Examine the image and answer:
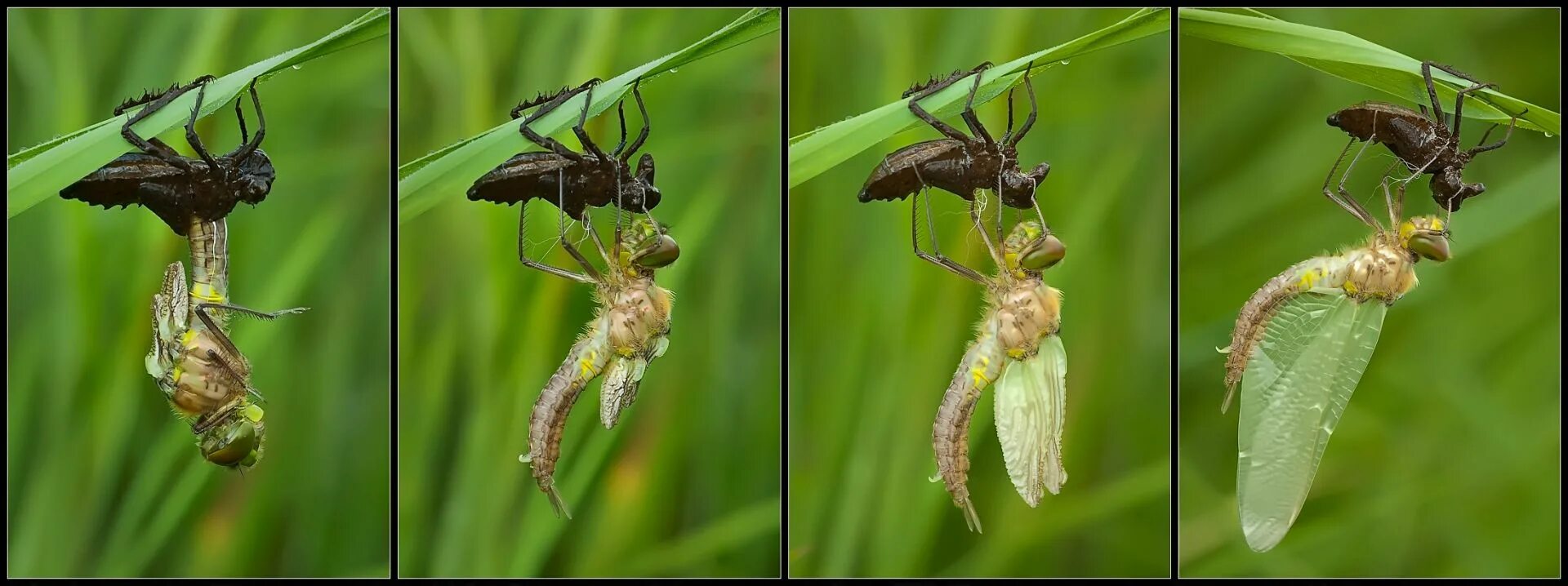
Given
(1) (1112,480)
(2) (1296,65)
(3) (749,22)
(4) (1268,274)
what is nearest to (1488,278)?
(4) (1268,274)

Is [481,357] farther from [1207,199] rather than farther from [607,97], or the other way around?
[1207,199]

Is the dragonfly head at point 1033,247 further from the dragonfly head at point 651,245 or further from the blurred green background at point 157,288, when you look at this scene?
the blurred green background at point 157,288

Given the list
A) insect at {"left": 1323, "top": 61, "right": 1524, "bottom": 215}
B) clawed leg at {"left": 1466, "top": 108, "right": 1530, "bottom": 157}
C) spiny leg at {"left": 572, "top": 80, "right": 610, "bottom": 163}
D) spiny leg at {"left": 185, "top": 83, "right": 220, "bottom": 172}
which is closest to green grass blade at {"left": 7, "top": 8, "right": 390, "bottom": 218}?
spiny leg at {"left": 185, "top": 83, "right": 220, "bottom": 172}

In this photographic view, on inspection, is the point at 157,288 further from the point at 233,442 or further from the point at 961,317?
the point at 961,317

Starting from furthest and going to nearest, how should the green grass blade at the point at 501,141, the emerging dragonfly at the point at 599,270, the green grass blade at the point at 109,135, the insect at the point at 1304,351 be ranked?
1. the insect at the point at 1304,351
2. the emerging dragonfly at the point at 599,270
3. the green grass blade at the point at 501,141
4. the green grass blade at the point at 109,135

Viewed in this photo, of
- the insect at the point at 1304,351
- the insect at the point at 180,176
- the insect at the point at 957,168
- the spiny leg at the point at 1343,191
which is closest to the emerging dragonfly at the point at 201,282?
the insect at the point at 180,176

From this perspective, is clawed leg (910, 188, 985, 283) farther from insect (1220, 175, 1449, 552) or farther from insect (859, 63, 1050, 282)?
insect (1220, 175, 1449, 552)
